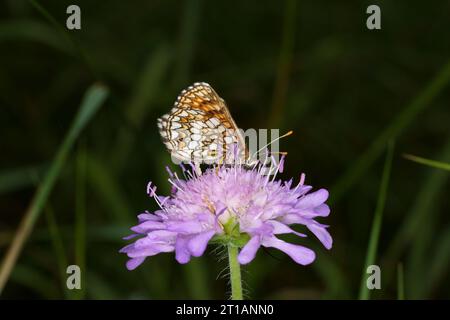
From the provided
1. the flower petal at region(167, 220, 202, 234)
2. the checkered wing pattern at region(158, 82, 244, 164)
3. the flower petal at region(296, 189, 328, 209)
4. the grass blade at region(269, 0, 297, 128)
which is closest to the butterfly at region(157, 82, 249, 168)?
the checkered wing pattern at region(158, 82, 244, 164)

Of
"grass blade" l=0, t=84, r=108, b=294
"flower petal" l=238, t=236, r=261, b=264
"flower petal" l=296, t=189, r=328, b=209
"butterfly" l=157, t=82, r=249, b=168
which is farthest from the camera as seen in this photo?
"grass blade" l=0, t=84, r=108, b=294

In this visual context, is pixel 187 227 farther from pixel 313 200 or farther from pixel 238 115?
pixel 238 115

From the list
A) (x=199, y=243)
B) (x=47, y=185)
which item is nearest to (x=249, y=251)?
(x=199, y=243)

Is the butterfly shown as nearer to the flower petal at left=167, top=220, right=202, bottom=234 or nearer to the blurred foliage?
the flower petal at left=167, top=220, right=202, bottom=234

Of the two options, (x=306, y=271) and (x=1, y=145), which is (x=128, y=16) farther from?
(x=306, y=271)
